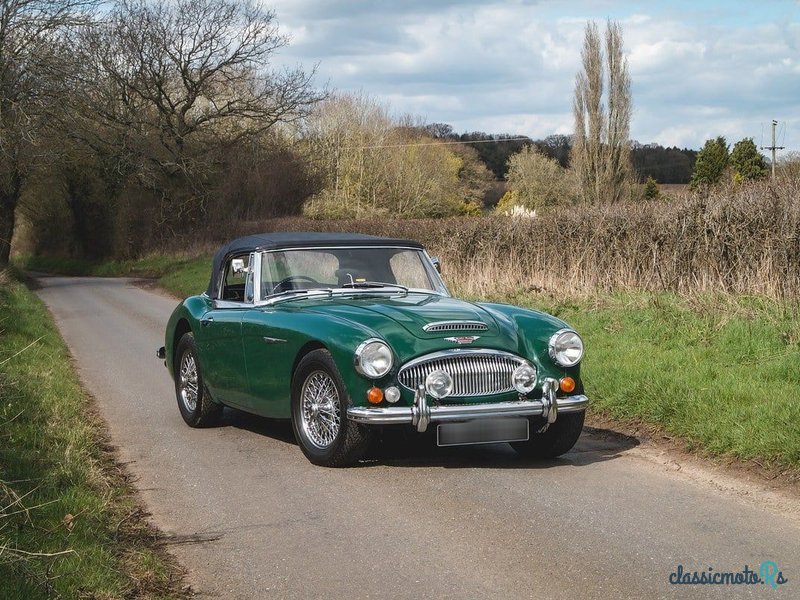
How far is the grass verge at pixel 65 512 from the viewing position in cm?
432

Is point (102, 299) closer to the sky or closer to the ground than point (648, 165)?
closer to the ground

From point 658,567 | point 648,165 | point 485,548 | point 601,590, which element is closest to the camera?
point 601,590

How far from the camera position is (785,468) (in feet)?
21.7

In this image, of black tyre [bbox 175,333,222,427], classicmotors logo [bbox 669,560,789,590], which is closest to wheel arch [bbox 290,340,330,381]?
black tyre [bbox 175,333,222,427]

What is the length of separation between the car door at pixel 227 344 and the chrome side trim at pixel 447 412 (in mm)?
1716

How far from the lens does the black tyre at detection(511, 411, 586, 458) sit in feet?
23.5

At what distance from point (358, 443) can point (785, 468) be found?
2764mm

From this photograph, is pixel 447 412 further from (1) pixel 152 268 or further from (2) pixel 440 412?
(1) pixel 152 268

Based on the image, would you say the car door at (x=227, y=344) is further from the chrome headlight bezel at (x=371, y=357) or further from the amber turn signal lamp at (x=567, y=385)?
the amber turn signal lamp at (x=567, y=385)

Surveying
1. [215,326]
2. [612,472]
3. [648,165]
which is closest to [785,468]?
[612,472]

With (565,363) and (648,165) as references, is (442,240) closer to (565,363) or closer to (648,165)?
(565,363)

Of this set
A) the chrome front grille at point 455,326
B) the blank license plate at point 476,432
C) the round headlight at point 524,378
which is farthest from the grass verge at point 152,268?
the blank license plate at point 476,432

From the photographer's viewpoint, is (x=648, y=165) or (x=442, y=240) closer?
(x=442, y=240)

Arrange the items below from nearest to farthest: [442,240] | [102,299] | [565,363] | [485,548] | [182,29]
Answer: [485,548] < [565,363] < [442,240] < [102,299] < [182,29]
